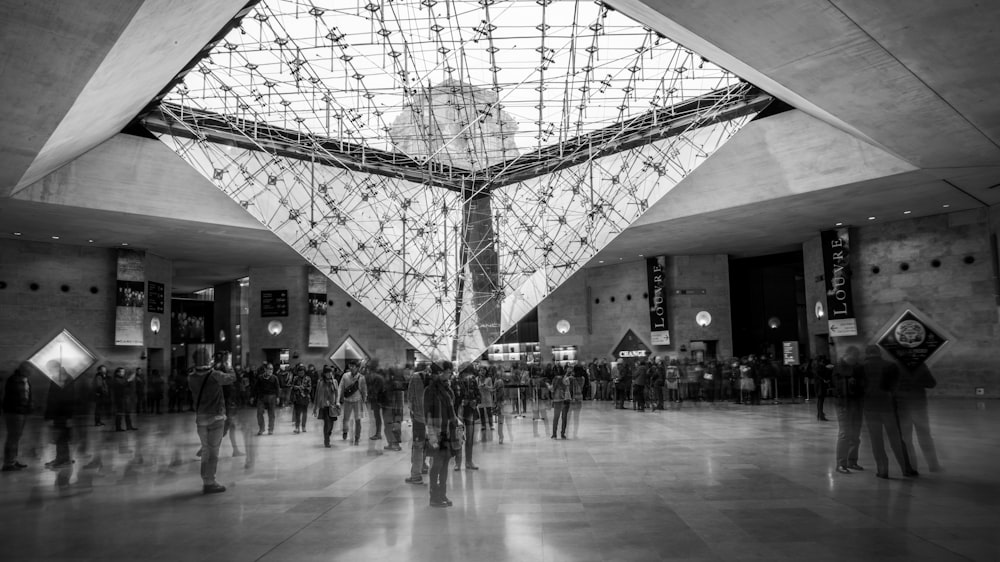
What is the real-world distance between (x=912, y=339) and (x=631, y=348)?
8.44m

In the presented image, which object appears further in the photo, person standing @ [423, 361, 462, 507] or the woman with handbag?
the woman with handbag

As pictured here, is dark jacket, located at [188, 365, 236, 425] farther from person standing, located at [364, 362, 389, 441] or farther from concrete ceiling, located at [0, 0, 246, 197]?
concrete ceiling, located at [0, 0, 246, 197]

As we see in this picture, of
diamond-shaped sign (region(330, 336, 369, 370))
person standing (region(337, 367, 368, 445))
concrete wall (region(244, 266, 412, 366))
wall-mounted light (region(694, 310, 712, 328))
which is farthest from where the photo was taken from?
diamond-shaped sign (region(330, 336, 369, 370))

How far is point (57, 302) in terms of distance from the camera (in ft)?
57.2

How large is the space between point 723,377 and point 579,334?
7170 mm

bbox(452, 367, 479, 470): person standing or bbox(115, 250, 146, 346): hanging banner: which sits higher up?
bbox(115, 250, 146, 346): hanging banner

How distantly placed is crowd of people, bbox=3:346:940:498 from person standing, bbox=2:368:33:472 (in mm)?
14

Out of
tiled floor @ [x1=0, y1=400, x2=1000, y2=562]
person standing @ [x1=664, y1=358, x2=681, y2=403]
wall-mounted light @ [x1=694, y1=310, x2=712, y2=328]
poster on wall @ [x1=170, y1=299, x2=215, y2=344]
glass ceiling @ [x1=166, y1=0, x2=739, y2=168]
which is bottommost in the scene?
tiled floor @ [x1=0, y1=400, x2=1000, y2=562]

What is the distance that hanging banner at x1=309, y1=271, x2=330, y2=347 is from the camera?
73.6 ft

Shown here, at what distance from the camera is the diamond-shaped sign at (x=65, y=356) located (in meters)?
16.8

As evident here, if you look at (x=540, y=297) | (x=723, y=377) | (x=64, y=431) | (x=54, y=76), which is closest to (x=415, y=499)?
(x=64, y=431)

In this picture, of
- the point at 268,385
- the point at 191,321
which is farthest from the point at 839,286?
the point at 191,321

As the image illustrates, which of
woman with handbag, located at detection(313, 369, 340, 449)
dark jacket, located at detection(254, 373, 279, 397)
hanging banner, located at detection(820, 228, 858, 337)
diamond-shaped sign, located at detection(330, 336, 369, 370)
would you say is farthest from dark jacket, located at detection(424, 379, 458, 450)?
diamond-shaped sign, located at detection(330, 336, 369, 370)

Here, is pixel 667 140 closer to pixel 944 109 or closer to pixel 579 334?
pixel 944 109
